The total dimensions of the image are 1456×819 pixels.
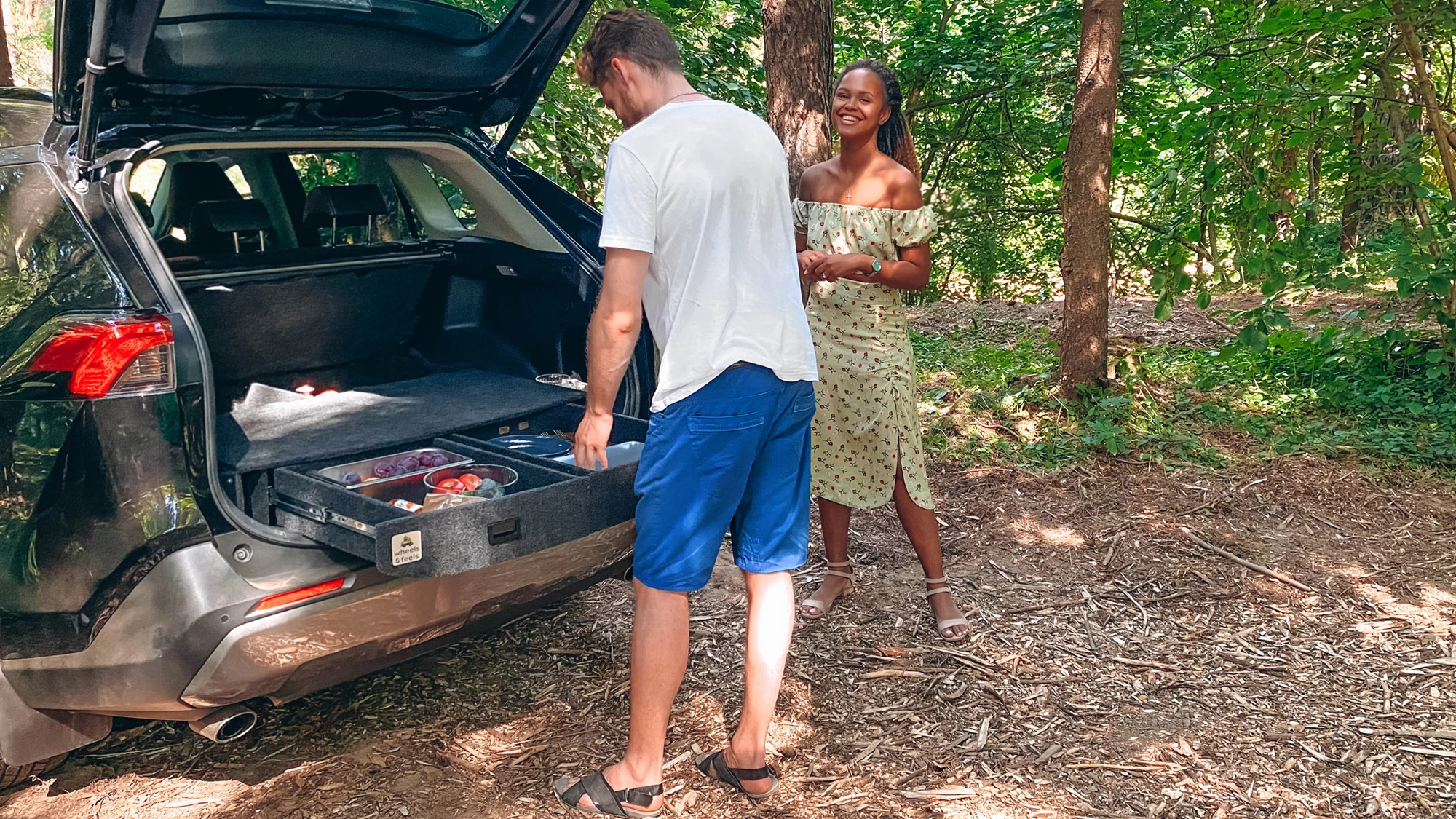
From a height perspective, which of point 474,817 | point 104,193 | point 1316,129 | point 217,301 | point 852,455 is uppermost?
point 1316,129

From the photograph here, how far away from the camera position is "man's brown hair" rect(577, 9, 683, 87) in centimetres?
254

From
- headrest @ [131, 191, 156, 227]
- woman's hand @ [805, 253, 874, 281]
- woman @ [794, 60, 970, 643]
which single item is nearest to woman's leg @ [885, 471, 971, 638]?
woman @ [794, 60, 970, 643]

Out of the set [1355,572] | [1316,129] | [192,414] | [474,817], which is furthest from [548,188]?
[1316,129]

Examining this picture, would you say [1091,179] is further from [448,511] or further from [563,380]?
[448,511]

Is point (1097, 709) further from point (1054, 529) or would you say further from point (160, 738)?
point (160, 738)

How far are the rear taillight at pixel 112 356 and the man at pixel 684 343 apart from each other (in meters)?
0.90

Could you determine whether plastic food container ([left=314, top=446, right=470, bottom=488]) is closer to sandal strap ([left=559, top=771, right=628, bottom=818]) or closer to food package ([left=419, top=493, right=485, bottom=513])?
food package ([left=419, top=493, right=485, bottom=513])

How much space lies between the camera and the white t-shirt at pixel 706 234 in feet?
7.99

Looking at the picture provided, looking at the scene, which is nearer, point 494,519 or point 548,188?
point 494,519

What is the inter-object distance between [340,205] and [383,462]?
4.22ft

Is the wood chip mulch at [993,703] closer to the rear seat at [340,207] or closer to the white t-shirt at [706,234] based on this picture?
the white t-shirt at [706,234]

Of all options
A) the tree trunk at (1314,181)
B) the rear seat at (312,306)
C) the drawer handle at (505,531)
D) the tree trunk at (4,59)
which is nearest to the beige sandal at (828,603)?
the drawer handle at (505,531)

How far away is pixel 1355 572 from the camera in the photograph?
412 cm

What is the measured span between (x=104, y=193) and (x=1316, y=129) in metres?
5.50
